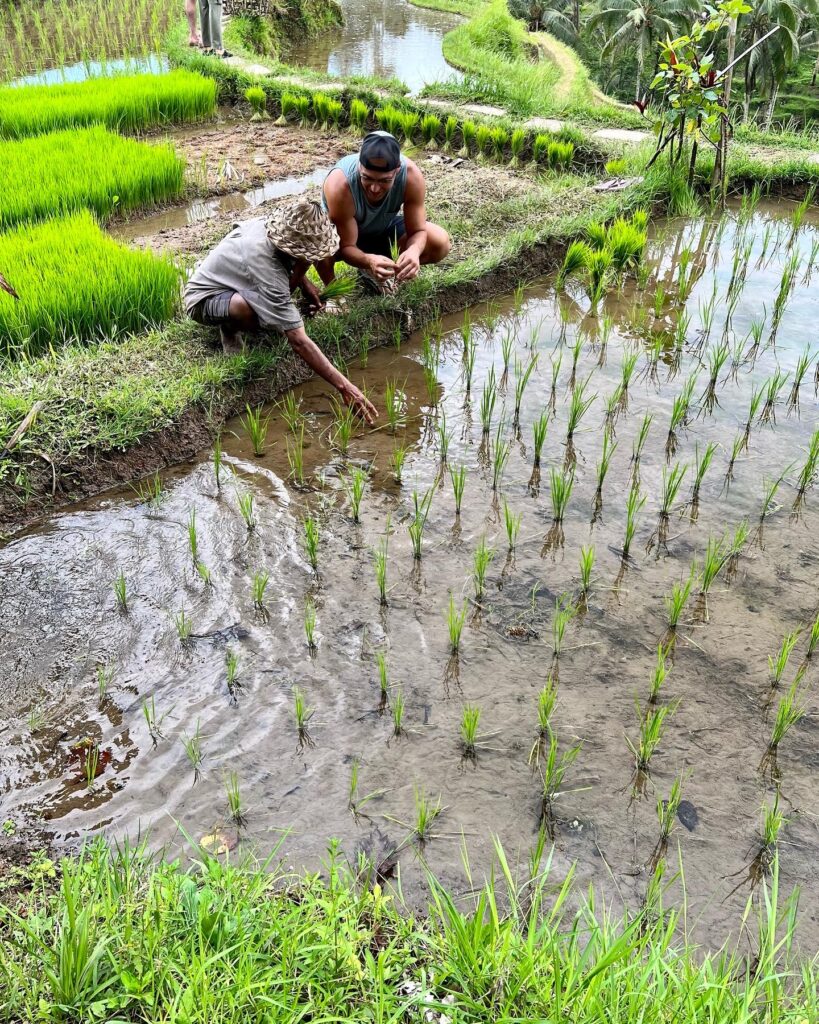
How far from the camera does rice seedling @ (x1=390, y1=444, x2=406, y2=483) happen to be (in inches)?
129

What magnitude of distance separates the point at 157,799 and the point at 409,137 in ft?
22.1

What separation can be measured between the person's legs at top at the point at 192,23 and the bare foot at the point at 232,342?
7.87 metres

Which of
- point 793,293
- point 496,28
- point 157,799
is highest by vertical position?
point 496,28

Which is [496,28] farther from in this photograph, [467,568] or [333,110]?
[467,568]

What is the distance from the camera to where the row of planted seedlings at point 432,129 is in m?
6.67

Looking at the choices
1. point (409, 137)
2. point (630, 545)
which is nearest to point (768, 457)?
point (630, 545)

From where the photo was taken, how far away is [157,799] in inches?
80.5

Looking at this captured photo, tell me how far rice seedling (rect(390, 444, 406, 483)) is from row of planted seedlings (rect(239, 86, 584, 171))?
409cm

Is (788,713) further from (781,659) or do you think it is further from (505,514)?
(505,514)

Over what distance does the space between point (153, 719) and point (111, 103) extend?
659 centimetres

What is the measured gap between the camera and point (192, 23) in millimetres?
9805

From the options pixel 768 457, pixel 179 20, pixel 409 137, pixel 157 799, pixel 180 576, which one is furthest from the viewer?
pixel 179 20

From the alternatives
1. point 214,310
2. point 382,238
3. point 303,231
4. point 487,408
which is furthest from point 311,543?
point 382,238

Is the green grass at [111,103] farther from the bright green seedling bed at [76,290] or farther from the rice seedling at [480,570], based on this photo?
the rice seedling at [480,570]
